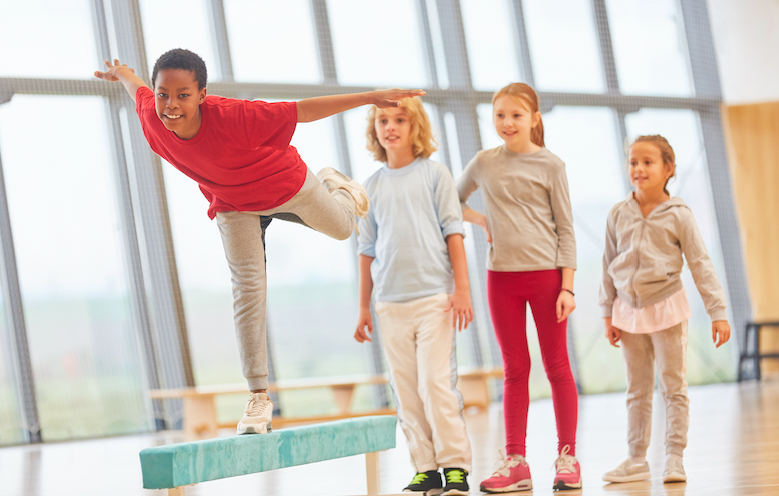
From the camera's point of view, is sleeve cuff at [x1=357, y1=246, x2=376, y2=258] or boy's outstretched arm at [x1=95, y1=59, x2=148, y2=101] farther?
sleeve cuff at [x1=357, y1=246, x2=376, y2=258]

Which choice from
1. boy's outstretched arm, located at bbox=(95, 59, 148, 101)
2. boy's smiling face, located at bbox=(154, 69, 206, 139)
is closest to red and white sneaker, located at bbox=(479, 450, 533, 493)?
boy's smiling face, located at bbox=(154, 69, 206, 139)

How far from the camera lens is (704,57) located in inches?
254

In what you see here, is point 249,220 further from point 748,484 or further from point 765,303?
Answer: point 765,303

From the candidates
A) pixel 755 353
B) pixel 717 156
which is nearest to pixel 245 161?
pixel 755 353

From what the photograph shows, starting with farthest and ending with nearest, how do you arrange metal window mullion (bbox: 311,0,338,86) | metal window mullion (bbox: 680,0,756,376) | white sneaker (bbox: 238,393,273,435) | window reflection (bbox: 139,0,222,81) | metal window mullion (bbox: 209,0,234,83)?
metal window mullion (bbox: 680,0,756,376) → metal window mullion (bbox: 311,0,338,86) → metal window mullion (bbox: 209,0,234,83) → window reflection (bbox: 139,0,222,81) → white sneaker (bbox: 238,393,273,435)

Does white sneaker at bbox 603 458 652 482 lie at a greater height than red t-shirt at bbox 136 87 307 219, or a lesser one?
lesser

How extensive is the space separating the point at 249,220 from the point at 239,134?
9.3 inches

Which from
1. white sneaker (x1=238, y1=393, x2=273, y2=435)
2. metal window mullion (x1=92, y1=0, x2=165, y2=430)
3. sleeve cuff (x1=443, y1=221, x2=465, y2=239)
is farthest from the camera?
metal window mullion (x1=92, y1=0, x2=165, y2=430)

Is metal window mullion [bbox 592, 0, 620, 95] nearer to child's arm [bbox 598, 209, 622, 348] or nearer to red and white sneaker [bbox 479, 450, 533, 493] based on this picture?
child's arm [bbox 598, 209, 622, 348]

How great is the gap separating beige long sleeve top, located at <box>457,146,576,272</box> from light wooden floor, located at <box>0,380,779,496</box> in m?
0.63

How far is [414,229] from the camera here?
212 centimetres

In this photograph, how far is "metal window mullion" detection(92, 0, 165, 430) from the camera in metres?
4.75

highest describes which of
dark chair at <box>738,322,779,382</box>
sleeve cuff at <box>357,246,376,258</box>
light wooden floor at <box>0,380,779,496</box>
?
sleeve cuff at <box>357,246,376,258</box>

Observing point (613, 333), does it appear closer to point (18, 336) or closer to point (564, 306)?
point (564, 306)
